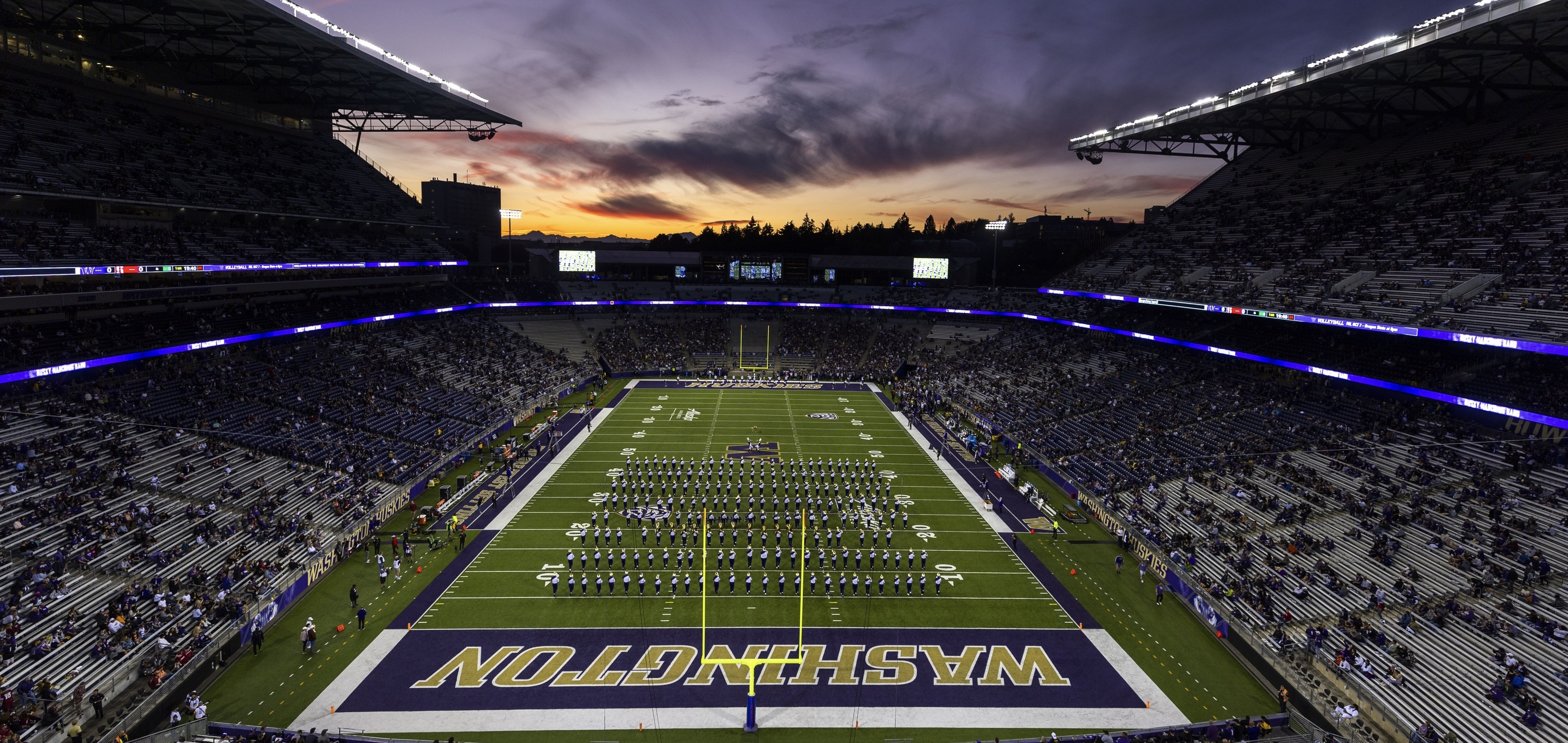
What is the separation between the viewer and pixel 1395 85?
28.0 metres

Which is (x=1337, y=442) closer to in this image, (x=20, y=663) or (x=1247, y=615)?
(x=1247, y=615)

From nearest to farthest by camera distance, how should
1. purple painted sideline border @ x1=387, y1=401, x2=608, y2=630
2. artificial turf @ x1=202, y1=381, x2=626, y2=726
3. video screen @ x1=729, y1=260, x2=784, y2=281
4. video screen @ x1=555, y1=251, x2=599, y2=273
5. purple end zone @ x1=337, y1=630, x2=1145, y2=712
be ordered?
1. artificial turf @ x1=202, y1=381, x2=626, y2=726
2. purple end zone @ x1=337, y1=630, x2=1145, y2=712
3. purple painted sideline border @ x1=387, y1=401, x2=608, y2=630
4. video screen @ x1=555, y1=251, x2=599, y2=273
5. video screen @ x1=729, y1=260, x2=784, y2=281

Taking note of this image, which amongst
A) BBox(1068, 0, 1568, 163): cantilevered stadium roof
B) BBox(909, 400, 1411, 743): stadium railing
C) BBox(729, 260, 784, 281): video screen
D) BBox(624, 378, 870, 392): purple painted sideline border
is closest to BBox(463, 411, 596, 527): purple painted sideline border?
BBox(624, 378, 870, 392): purple painted sideline border

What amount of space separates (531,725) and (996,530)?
16.4m

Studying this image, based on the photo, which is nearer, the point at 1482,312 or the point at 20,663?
the point at 20,663

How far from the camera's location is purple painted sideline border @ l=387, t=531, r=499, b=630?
18.0 metres

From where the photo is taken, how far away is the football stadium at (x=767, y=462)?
1505cm

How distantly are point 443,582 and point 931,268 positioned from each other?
52.8 m

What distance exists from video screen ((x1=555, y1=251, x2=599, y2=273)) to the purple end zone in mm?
49255

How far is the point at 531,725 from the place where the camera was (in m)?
13.8

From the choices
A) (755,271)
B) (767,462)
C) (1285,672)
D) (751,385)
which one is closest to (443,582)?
(767,462)

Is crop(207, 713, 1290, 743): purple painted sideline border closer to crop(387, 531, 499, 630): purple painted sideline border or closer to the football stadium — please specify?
the football stadium

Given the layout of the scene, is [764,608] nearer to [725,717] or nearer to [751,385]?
[725,717]

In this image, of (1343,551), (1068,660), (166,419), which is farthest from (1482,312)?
(166,419)
